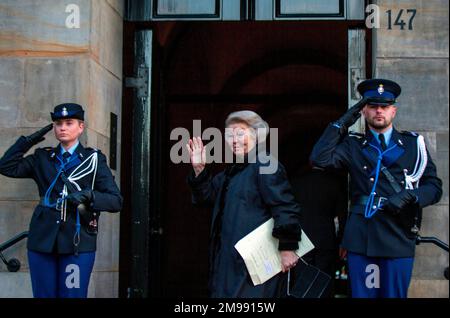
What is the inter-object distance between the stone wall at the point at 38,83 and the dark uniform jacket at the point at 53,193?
33.7 inches

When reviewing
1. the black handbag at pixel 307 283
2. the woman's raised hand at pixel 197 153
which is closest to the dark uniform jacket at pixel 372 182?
the black handbag at pixel 307 283

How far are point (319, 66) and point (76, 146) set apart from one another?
38.0ft

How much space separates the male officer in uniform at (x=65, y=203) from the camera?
22.3 ft

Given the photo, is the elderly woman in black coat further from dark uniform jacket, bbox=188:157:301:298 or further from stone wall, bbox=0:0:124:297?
stone wall, bbox=0:0:124:297

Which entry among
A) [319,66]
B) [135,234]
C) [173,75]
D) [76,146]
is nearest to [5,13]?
[76,146]

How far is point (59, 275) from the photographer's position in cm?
685

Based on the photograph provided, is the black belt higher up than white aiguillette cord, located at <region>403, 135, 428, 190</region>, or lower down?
lower down

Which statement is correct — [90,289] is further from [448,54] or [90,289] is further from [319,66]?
[319,66]

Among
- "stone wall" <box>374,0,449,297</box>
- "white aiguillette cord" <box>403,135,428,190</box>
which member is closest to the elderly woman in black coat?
"white aiguillette cord" <box>403,135,428,190</box>

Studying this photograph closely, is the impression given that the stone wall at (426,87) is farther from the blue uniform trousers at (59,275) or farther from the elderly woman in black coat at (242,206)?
the blue uniform trousers at (59,275)

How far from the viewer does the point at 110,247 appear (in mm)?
8406

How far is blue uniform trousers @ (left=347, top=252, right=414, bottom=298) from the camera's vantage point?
21.3 ft
